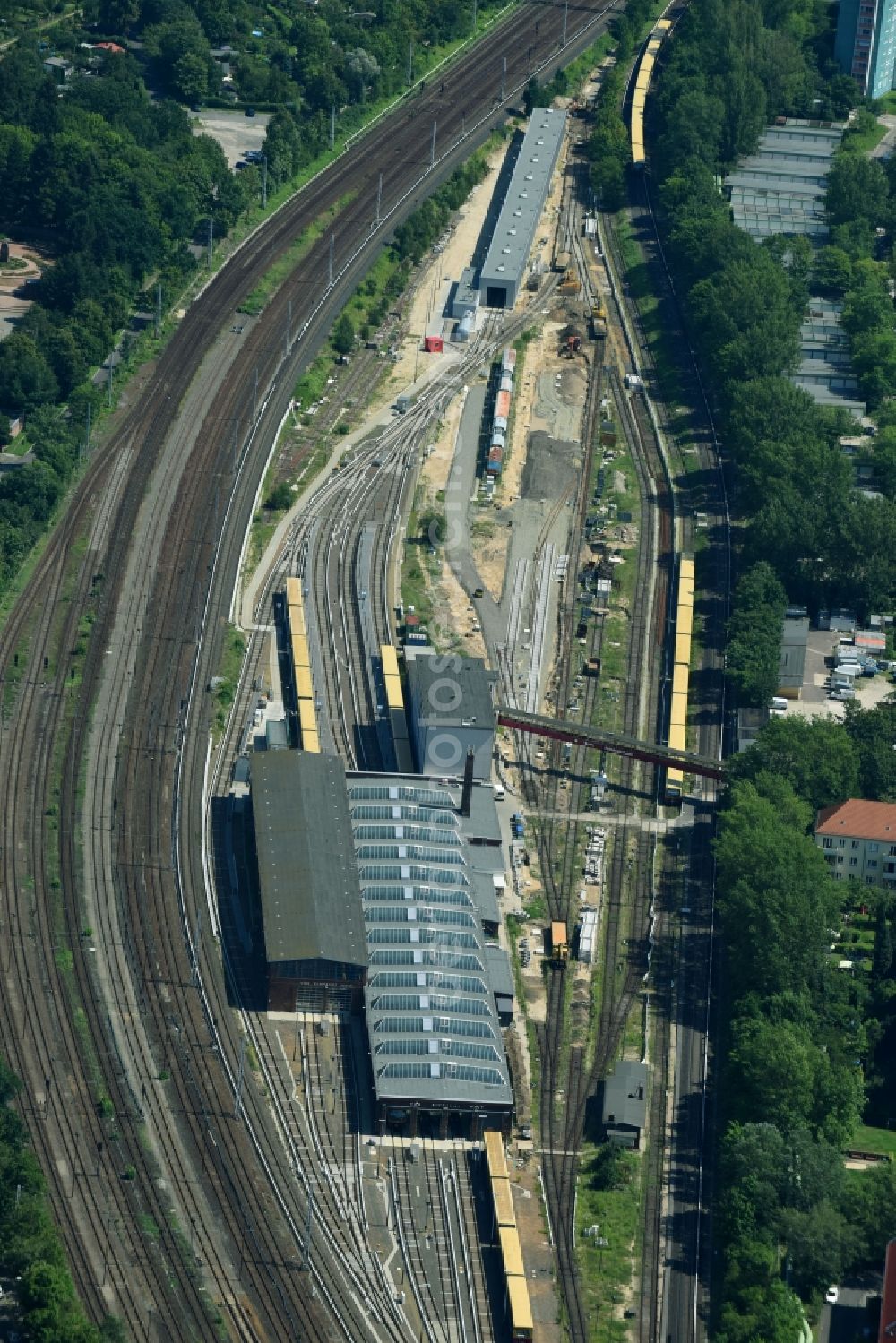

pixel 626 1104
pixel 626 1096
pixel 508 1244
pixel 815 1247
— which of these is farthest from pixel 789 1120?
pixel 508 1244

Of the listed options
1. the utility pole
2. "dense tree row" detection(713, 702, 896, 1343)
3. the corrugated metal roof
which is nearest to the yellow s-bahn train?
the corrugated metal roof

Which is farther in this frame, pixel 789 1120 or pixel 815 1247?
pixel 789 1120

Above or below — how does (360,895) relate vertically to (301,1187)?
above

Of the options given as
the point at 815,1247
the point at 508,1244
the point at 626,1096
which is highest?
the point at 626,1096

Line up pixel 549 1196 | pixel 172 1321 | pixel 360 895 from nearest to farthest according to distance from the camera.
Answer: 1. pixel 172 1321
2. pixel 549 1196
3. pixel 360 895

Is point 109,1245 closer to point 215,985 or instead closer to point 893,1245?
point 215,985

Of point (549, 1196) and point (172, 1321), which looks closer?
point (172, 1321)

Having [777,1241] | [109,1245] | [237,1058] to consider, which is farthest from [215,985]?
[777,1241]

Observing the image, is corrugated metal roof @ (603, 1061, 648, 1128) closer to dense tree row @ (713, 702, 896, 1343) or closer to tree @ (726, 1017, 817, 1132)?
dense tree row @ (713, 702, 896, 1343)

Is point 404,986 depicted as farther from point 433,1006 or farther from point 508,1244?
point 508,1244
